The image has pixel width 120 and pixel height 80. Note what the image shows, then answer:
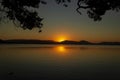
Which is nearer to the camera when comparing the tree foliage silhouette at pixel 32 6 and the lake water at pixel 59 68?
the tree foliage silhouette at pixel 32 6

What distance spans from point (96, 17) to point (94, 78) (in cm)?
883

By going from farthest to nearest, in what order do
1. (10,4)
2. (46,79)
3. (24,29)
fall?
(46,79)
(24,29)
(10,4)

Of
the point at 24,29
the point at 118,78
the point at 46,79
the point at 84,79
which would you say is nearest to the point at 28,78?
the point at 46,79

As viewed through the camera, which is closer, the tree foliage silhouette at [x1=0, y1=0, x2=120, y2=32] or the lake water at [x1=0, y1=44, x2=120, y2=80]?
the tree foliage silhouette at [x1=0, y1=0, x2=120, y2=32]

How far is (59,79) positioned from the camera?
65.5ft

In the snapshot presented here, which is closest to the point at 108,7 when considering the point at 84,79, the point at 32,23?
the point at 32,23

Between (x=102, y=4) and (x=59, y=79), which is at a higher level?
(x=102, y=4)

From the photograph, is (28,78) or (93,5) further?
(28,78)

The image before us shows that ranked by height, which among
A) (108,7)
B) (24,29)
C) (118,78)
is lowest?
(118,78)

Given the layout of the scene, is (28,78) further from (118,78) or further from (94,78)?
(118,78)

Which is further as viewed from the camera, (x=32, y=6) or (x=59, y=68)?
(x=59, y=68)

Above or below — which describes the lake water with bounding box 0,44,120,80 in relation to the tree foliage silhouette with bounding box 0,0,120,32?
below

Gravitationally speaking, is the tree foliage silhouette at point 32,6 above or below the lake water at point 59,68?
above

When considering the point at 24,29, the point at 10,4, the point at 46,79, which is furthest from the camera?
the point at 46,79
